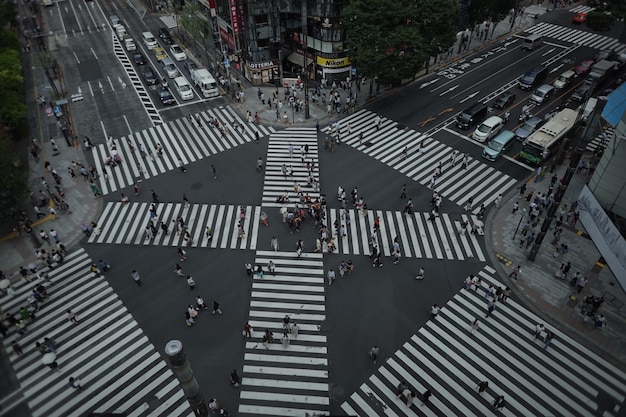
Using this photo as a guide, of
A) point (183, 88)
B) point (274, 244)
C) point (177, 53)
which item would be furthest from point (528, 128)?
point (177, 53)

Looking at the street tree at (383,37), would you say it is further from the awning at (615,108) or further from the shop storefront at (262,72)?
the awning at (615,108)

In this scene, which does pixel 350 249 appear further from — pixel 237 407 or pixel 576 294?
pixel 576 294

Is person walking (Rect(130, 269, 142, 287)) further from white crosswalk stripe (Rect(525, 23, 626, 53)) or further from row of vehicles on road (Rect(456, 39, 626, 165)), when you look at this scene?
white crosswalk stripe (Rect(525, 23, 626, 53))

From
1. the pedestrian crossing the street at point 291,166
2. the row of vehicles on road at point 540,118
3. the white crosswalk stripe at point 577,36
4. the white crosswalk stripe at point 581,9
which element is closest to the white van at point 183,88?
the pedestrian crossing the street at point 291,166

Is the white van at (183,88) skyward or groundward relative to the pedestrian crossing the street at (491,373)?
skyward

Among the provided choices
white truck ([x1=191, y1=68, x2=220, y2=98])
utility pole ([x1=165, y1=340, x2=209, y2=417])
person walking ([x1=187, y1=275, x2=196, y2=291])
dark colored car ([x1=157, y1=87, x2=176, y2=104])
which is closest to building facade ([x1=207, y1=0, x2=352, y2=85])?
white truck ([x1=191, y1=68, x2=220, y2=98])

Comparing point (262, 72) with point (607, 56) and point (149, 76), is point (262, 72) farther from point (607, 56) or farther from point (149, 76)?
point (607, 56)

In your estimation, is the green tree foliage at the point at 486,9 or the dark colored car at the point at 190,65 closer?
the green tree foliage at the point at 486,9
